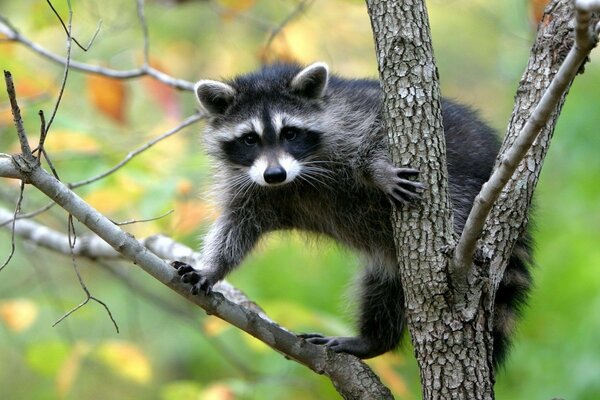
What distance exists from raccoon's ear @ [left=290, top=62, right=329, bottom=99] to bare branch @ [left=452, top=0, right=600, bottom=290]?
1563mm

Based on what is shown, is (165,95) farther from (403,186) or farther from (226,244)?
(403,186)

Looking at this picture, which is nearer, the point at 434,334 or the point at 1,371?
the point at 434,334

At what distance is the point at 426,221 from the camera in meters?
3.14

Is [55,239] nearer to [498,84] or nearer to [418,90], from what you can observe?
[418,90]

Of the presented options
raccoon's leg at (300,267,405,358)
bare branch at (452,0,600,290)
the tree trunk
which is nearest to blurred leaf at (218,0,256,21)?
raccoon's leg at (300,267,405,358)

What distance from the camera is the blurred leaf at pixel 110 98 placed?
5.38 metres

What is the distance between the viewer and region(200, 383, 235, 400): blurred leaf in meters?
5.01

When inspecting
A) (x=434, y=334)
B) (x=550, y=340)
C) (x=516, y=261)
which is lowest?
(x=550, y=340)

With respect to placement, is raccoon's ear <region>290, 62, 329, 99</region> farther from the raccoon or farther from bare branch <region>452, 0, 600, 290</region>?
bare branch <region>452, 0, 600, 290</region>

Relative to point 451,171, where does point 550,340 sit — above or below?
below

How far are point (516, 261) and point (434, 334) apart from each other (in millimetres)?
957

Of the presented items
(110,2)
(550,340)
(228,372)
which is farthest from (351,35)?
(550,340)

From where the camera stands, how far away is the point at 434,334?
3139mm

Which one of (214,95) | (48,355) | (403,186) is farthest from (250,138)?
(48,355)
